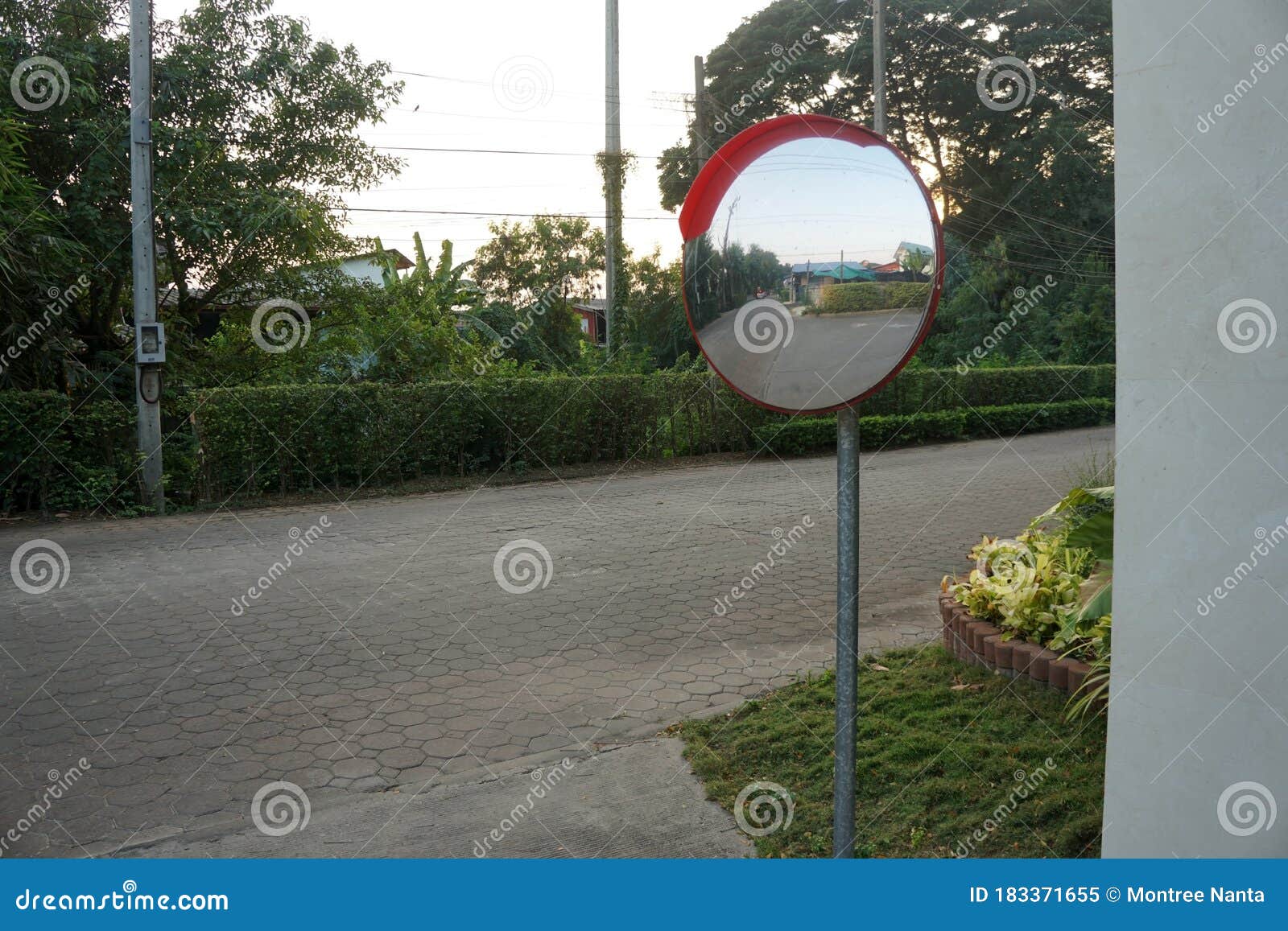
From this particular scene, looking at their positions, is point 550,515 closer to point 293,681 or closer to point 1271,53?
point 293,681

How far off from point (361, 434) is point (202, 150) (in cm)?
497

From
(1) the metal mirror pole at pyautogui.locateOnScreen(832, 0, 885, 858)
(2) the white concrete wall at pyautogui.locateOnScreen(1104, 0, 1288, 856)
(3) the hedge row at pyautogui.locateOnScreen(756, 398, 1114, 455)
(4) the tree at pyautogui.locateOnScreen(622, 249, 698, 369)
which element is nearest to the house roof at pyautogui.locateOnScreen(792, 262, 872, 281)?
(1) the metal mirror pole at pyautogui.locateOnScreen(832, 0, 885, 858)

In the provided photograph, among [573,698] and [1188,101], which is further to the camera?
[573,698]

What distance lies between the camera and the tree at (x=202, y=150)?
1412cm

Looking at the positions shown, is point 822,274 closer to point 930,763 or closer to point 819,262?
point 819,262

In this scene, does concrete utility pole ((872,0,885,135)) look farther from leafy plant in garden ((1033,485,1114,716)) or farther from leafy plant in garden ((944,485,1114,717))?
leafy plant in garden ((1033,485,1114,716))

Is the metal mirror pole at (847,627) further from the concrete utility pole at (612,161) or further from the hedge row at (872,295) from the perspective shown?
the concrete utility pole at (612,161)

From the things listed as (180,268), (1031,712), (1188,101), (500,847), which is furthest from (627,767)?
(180,268)

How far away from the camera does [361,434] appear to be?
1447 centimetres

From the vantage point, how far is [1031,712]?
4.61m

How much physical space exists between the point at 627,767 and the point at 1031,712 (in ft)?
6.32

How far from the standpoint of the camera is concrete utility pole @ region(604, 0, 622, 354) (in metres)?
21.0

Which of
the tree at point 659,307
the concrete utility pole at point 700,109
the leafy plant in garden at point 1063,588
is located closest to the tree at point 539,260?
the tree at point 659,307

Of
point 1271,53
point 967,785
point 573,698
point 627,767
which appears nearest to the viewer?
point 1271,53
